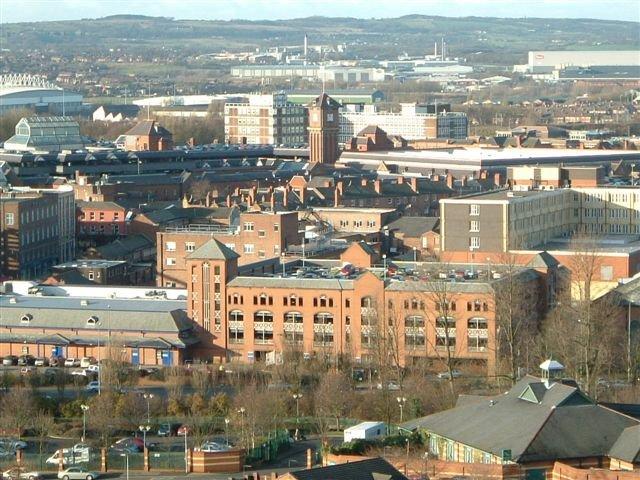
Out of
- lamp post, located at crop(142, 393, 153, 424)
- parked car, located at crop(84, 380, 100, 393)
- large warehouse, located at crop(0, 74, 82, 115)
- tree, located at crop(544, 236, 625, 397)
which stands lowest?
large warehouse, located at crop(0, 74, 82, 115)

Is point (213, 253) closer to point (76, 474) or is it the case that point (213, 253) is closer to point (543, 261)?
point (543, 261)

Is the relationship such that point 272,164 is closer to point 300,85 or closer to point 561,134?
point 561,134

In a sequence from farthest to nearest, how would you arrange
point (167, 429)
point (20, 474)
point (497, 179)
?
point (497, 179) < point (167, 429) < point (20, 474)

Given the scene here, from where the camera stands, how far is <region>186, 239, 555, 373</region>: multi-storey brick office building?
1323 inches

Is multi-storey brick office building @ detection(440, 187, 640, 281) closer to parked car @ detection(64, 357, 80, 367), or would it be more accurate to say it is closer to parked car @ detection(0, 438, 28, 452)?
parked car @ detection(64, 357, 80, 367)

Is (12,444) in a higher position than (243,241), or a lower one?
lower

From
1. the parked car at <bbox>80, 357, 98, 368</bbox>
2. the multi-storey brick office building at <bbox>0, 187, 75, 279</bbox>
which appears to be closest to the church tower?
→ the multi-storey brick office building at <bbox>0, 187, 75, 279</bbox>

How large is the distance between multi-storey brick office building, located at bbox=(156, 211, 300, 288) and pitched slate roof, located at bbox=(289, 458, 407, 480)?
22.1 meters

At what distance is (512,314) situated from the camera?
32.9 metres

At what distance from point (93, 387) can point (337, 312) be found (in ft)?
Answer: 17.5

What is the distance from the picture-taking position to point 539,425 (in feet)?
74.9

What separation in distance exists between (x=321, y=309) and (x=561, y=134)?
52.4 m

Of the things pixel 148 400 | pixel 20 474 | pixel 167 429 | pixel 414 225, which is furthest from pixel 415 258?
pixel 20 474

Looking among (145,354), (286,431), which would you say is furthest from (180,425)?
(145,354)
